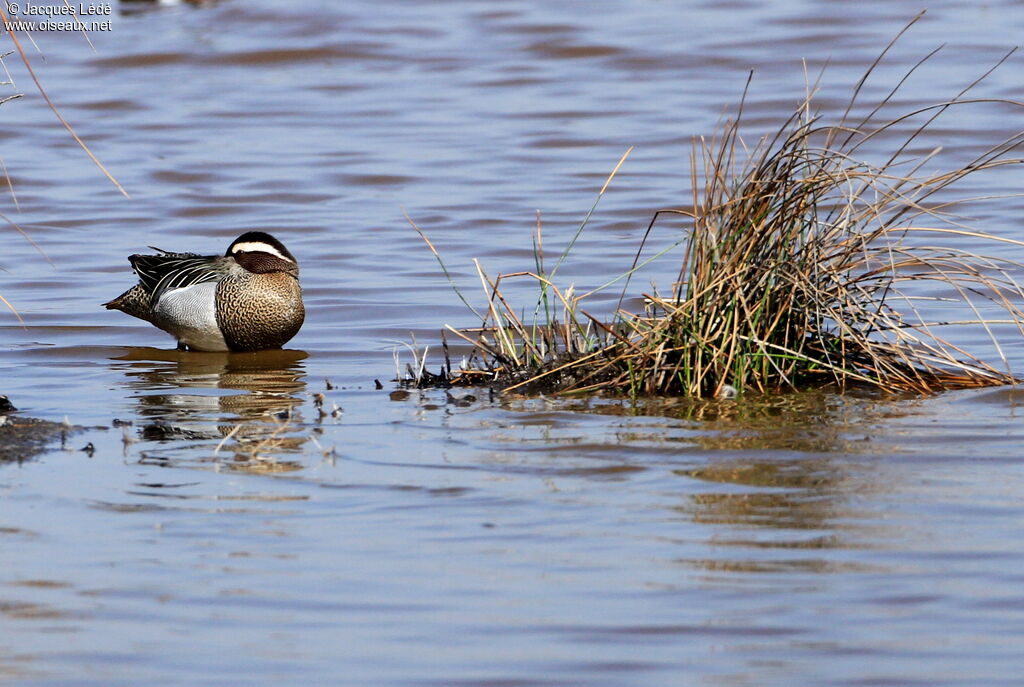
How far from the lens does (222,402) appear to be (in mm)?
7285

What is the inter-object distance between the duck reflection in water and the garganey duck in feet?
0.42

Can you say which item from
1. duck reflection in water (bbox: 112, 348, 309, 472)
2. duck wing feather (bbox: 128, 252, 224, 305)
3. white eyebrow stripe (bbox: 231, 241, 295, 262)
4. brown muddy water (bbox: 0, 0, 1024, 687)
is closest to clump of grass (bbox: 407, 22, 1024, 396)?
brown muddy water (bbox: 0, 0, 1024, 687)

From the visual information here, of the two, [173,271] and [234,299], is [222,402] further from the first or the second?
[173,271]

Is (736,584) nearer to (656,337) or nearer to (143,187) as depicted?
(656,337)

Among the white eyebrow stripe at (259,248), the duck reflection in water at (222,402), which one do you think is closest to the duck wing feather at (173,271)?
the white eyebrow stripe at (259,248)

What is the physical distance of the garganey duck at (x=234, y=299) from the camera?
873 centimetres

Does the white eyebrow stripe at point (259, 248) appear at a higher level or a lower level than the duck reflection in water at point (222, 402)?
higher

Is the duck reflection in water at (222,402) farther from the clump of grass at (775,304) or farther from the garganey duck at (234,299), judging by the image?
the clump of grass at (775,304)

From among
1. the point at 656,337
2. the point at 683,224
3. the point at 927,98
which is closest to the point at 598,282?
the point at 683,224

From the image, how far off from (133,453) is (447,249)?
5.48m

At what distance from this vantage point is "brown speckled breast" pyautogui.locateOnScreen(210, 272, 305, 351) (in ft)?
28.6

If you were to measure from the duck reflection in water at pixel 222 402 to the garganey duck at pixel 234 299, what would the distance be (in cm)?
13

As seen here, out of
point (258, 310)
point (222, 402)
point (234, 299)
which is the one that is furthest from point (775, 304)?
point (234, 299)

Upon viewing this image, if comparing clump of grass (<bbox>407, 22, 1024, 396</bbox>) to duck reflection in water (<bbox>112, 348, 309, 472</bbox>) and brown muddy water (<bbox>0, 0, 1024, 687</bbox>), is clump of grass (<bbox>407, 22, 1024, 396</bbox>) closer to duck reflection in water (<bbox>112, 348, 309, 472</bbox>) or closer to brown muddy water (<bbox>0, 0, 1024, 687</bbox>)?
brown muddy water (<bbox>0, 0, 1024, 687</bbox>)
